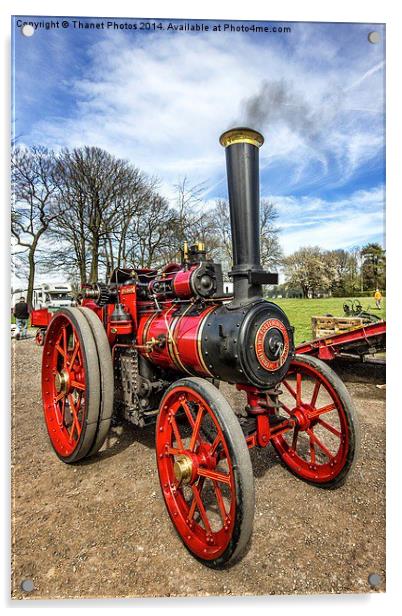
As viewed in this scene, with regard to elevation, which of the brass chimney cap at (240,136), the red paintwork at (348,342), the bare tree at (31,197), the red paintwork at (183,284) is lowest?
the red paintwork at (348,342)

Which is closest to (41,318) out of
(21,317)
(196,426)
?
(21,317)

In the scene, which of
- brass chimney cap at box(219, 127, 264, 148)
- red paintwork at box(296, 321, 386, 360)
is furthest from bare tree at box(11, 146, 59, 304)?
red paintwork at box(296, 321, 386, 360)

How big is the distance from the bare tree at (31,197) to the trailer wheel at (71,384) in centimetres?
48

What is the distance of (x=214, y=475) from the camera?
5.38 feet

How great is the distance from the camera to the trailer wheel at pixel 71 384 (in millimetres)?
2420

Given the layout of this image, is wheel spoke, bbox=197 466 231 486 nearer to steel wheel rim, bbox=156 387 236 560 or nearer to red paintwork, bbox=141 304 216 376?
steel wheel rim, bbox=156 387 236 560

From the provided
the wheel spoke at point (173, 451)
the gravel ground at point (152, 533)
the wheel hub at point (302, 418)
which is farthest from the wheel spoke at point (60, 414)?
the wheel hub at point (302, 418)

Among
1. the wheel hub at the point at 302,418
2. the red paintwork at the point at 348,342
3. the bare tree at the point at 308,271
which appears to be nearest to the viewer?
the wheel hub at the point at 302,418

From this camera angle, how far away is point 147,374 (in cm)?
280

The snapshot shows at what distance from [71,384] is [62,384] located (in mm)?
94

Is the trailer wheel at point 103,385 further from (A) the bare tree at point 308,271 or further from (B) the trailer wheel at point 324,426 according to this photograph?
(A) the bare tree at point 308,271

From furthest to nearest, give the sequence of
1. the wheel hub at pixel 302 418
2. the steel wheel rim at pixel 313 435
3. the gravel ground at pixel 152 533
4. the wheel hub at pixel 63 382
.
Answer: the wheel hub at pixel 63 382 < the wheel hub at pixel 302 418 < the steel wheel rim at pixel 313 435 < the gravel ground at pixel 152 533
